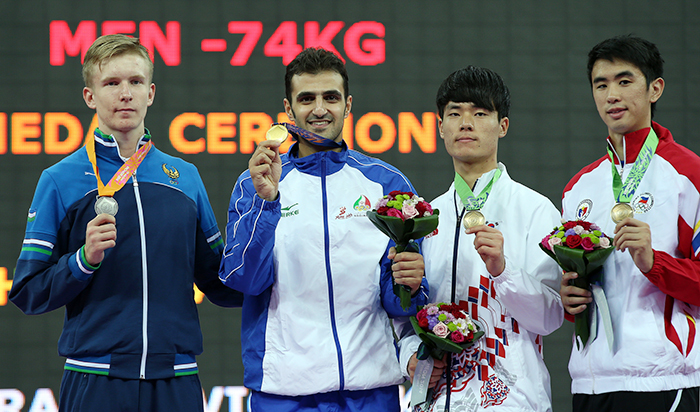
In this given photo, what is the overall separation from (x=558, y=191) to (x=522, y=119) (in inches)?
19.3

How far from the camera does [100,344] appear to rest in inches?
91.7

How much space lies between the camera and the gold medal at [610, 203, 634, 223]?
2.28m

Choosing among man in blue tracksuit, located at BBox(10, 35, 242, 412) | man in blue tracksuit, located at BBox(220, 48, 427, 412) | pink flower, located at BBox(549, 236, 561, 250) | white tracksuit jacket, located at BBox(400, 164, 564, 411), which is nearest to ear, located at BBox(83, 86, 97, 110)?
man in blue tracksuit, located at BBox(10, 35, 242, 412)

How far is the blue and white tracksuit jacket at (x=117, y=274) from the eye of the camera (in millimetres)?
2344

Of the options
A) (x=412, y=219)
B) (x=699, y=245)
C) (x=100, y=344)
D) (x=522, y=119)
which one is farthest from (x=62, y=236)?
(x=522, y=119)

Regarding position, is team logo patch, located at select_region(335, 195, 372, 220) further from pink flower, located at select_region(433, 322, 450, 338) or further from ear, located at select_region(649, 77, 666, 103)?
ear, located at select_region(649, 77, 666, 103)

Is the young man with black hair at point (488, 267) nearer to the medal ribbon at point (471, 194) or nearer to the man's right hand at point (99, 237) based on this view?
the medal ribbon at point (471, 194)

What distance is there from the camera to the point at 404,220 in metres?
2.27

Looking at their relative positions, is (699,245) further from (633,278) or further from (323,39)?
(323,39)

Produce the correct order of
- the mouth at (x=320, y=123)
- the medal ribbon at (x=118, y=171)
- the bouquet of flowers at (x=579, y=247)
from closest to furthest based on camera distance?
the bouquet of flowers at (x=579, y=247)
the medal ribbon at (x=118, y=171)
the mouth at (x=320, y=123)

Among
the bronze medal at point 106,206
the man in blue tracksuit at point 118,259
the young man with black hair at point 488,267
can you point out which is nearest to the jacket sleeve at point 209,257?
the man in blue tracksuit at point 118,259

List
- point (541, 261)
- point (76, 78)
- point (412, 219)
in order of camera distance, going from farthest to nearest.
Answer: point (76, 78), point (541, 261), point (412, 219)

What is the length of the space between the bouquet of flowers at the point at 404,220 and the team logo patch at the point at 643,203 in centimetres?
66

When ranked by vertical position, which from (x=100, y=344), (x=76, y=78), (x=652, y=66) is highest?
(x=76, y=78)
